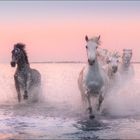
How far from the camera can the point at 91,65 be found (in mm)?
16156

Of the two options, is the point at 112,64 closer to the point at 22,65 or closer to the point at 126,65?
the point at 22,65

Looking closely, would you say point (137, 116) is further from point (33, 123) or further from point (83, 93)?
point (33, 123)

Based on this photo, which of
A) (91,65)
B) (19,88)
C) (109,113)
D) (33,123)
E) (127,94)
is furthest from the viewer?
(127,94)

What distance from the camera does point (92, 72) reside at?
53.6ft

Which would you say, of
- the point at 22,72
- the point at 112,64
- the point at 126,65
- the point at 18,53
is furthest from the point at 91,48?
the point at 126,65

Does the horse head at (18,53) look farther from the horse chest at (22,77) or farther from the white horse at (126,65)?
the white horse at (126,65)

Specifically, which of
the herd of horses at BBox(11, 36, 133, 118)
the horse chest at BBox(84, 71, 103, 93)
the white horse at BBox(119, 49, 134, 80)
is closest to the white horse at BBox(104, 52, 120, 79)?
the herd of horses at BBox(11, 36, 133, 118)

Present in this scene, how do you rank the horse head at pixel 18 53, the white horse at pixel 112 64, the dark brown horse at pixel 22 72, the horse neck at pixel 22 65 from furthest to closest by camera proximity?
the horse neck at pixel 22 65
the dark brown horse at pixel 22 72
the horse head at pixel 18 53
the white horse at pixel 112 64

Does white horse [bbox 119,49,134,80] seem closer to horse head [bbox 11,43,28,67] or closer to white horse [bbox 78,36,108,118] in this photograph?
horse head [bbox 11,43,28,67]

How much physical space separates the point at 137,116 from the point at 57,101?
19.9 ft

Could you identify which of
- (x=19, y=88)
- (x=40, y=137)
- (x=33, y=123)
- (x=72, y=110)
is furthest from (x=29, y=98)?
(x=40, y=137)

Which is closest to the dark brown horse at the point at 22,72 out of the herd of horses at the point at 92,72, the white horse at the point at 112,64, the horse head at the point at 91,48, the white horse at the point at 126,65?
the herd of horses at the point at 92,72

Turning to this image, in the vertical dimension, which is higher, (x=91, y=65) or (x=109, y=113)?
(x=91, y=65)

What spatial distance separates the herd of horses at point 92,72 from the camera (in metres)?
16.3
